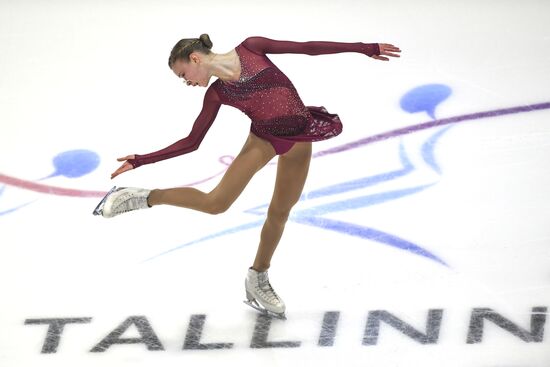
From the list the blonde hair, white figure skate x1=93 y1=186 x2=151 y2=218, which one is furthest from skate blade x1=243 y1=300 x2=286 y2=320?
the blonde hair

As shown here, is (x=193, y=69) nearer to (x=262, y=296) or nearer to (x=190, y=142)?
(x=190, y=142)

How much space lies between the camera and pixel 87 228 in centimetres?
616

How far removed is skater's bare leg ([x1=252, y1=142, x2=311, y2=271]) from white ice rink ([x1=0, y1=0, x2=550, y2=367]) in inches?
13.0

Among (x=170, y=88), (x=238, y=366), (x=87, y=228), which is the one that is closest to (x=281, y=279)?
(x=238, y=366)

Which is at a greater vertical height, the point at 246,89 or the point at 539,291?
the point at 246,89

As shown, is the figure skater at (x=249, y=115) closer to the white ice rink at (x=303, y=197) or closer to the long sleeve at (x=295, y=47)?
the long sleeve at (x=295, y=47)

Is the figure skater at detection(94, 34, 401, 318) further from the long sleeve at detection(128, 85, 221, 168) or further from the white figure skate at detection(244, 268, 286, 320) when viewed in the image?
the white figure skate at detection(244, 268, 286, 320)

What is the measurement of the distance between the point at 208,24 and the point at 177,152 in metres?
3.21

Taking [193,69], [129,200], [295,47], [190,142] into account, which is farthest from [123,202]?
[295,47]

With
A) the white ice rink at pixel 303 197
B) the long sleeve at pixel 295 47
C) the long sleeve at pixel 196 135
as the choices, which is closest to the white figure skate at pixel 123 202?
the long sleeve at pixel 196 135

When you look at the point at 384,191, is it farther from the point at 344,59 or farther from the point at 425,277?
the point at 344,59

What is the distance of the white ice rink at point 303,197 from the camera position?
5.34 m

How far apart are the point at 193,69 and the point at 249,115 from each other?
329 millimetres

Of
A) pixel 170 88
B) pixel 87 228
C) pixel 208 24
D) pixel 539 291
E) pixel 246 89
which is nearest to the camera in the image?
pixel 246 89
